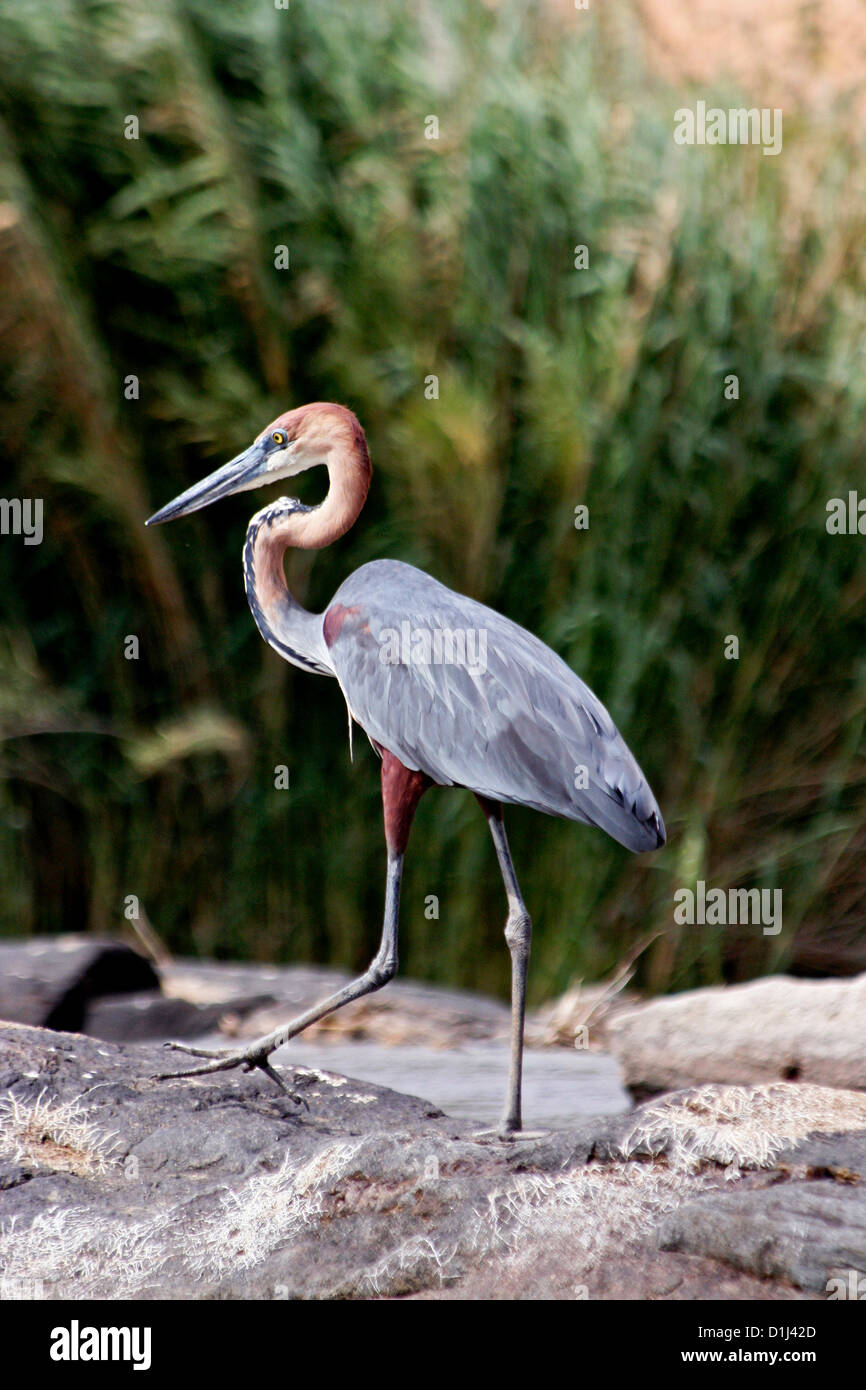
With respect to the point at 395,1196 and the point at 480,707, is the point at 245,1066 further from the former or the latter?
the point at 480,707

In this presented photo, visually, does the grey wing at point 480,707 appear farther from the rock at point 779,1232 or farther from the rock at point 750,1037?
the rock at point 779,1232

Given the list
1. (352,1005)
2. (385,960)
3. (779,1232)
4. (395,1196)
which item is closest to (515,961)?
(385,960)

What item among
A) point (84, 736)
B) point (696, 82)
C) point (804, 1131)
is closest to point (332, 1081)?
point (804, 1131)

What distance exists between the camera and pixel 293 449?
369 cm

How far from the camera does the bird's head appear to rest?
362cm

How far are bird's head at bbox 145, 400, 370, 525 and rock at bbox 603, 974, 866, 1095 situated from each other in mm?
1542

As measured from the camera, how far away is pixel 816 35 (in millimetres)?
6074

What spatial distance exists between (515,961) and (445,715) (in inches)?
21.5

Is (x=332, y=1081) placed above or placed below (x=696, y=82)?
below

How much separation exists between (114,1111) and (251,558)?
130 centimetres

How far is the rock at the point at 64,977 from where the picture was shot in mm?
4602

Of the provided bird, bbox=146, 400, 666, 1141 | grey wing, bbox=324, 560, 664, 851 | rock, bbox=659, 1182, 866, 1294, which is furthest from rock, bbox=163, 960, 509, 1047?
rock, bbox=659, 1182, 866, 1294

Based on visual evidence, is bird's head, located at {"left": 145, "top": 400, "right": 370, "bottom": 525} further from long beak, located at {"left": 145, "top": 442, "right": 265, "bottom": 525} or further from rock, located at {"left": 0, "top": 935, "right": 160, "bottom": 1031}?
rock, located at {"left": 0, "top": 935, "right": 160, "bottom": 1031}

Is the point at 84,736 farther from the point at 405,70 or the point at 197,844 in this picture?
the point at 405,70
